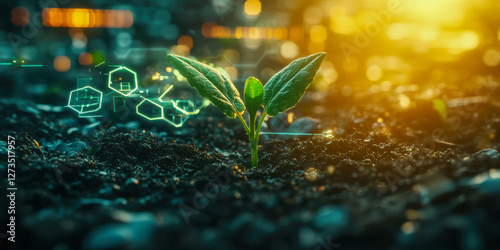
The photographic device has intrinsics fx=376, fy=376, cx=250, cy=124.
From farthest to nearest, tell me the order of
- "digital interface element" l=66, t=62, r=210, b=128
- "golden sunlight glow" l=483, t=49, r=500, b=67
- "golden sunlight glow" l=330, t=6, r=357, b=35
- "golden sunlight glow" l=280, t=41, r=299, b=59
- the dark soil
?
1. "golden sunlight glow" l=330, t=6, r=357, b=35
2. "golden sunlight glow" l=280, t=41, r=299, b=59
3. "golden sunlight glow" l=483, t=49, r=500, b=67
4. "digital interface element" l=66, t=62, r=210, b=128
5. the dark soil

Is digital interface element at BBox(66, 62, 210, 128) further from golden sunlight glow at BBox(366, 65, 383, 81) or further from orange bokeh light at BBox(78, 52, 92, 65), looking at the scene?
orange bokeh light at BBox(78, 52, 92, 65)

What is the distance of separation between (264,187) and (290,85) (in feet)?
1.84

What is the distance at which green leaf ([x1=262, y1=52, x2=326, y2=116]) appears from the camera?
173 cm

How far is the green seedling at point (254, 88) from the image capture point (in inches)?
67.2

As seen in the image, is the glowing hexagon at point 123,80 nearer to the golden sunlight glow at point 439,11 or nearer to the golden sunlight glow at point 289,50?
the golden sunlight glow at point 289,50

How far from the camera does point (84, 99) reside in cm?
232

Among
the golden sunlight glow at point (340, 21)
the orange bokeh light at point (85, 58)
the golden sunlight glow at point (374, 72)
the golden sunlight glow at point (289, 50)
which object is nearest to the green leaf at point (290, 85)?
the golden sunlight glow at point (374, 72)

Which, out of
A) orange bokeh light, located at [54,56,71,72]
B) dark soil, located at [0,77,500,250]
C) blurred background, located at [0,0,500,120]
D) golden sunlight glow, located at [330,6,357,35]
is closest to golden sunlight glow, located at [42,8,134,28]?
blurred background, located at [0,0,500,120]

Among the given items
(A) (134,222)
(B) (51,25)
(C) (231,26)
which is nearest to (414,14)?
(C) (231,26)

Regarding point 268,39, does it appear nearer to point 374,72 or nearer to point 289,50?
point 289,50

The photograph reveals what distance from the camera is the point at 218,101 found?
1718 mm

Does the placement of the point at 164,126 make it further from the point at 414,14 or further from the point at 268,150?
the point at 414,14

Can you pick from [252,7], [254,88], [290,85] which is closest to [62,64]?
[252,7]

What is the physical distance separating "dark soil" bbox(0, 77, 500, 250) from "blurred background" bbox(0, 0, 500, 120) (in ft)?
3.42
